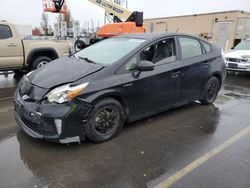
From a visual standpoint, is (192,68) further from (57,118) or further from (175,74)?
(57,118)

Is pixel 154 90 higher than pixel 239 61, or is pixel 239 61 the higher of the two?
pixel 154 90

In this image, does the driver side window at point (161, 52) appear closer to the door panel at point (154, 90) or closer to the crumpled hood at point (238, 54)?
the door panel at point (154, 90)

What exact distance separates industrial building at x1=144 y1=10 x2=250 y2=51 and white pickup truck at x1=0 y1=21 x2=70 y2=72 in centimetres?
1251

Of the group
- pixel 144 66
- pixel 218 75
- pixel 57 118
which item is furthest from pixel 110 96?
pixel 218 75

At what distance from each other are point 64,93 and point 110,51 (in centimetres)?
142

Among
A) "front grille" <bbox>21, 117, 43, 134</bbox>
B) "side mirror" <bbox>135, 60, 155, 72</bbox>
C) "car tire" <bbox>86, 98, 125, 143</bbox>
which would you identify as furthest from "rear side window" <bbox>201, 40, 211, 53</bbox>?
"front grille" <bbox>21, 117, 43, 134</bbox>

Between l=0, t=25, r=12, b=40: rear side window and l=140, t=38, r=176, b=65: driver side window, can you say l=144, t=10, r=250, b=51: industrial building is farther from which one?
l=0, t=25, r=12, b=40: rear side window

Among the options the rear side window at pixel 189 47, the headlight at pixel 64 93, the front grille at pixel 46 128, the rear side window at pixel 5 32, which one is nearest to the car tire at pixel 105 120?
the headlight at pixel 64 93

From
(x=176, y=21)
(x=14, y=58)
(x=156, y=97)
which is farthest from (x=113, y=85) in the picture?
(x=176, y=21)

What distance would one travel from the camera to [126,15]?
1391 centimetres

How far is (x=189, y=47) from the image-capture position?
5176 mm

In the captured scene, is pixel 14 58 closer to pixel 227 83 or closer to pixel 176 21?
pixel 227 83

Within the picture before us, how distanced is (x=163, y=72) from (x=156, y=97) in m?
0.46

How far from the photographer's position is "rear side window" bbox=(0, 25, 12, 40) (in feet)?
25.3
